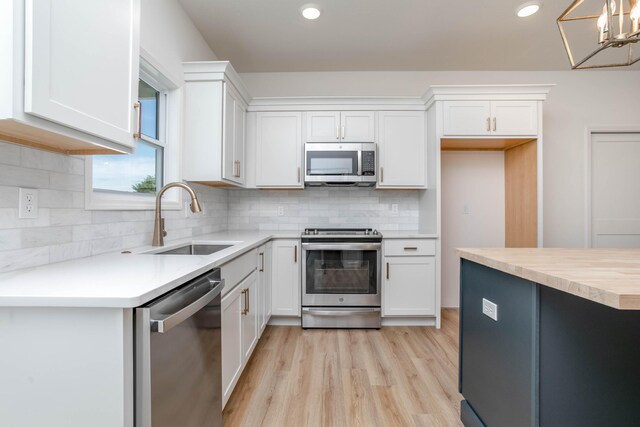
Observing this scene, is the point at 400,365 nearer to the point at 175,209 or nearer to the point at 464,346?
the point at 464,346

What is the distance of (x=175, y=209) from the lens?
7.31 feet

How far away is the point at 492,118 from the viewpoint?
2.87 m

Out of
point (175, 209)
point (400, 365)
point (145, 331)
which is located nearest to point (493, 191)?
point (400, 365)

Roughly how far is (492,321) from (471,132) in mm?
2087

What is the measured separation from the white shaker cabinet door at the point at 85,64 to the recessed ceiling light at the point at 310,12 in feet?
4.76

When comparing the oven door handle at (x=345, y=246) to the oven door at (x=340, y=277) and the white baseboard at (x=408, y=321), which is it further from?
the white baseboard at (x=408, y=321)

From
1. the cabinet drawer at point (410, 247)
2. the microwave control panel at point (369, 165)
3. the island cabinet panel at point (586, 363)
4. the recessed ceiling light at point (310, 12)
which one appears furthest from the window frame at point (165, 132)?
the island cabinet panel at point (586, 363)

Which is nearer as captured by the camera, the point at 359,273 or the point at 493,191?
the point at 359,273

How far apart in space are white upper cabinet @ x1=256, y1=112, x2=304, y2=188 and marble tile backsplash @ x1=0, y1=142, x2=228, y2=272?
4.90 ft

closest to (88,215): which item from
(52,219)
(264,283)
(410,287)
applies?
(52,219)

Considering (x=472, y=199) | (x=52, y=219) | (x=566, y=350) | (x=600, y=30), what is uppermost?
(x=600, y=30)

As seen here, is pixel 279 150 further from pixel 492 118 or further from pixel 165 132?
pixel 492 118

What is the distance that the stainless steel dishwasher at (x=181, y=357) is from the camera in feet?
2.79

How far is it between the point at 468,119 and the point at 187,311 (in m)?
2.88
